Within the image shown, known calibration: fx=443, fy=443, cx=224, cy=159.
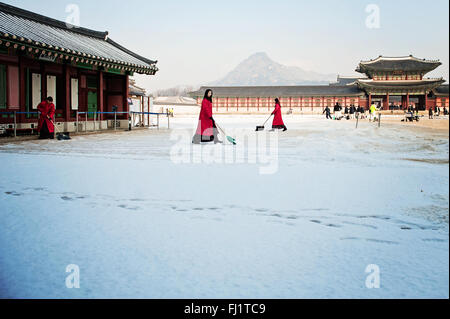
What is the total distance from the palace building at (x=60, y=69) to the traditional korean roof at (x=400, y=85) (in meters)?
40.1

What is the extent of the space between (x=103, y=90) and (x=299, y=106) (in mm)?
43311

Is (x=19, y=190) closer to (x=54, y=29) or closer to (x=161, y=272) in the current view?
(x=161, y=272)

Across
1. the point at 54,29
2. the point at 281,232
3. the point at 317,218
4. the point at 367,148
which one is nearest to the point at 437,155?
the point at 367,148

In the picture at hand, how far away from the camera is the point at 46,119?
13.7m

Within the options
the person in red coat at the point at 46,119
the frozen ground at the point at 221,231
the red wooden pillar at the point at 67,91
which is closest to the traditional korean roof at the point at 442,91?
the red wooden pillar at the point at 67,91

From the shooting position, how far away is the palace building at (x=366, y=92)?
55500mm

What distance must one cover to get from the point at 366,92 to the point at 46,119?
5025 cm

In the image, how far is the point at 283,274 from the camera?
2.96m

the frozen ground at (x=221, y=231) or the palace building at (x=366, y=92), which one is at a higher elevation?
the palace building at (x=366, y=92)

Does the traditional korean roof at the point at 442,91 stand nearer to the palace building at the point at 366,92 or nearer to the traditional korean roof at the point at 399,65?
the palace building at the point at 366,92

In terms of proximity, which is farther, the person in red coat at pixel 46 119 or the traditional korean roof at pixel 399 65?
the traditional korean roof at pixel 399 65
